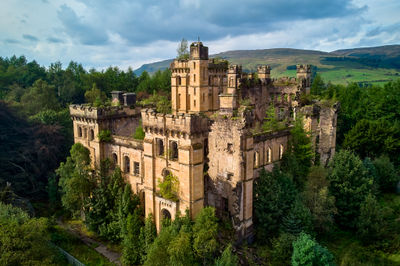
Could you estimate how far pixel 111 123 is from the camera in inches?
1484

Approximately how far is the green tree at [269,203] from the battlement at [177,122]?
306 inches

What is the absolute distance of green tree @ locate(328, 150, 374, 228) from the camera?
1383 inches

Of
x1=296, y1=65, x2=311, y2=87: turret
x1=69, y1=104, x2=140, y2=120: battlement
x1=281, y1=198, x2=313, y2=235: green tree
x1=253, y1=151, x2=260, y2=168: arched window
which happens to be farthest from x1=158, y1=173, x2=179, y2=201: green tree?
x1=296, y1=65, x2=311, y2=87: turret

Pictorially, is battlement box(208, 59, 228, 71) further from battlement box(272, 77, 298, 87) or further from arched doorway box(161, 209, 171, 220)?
arched doorway box(161, 209, 171, 220)

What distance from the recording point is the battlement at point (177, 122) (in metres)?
26.7

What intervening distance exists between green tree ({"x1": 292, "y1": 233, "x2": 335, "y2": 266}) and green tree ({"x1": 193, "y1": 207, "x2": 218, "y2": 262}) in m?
6.50

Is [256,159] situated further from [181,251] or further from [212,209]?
[181,251]

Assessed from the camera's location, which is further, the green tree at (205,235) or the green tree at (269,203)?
the green tree at (269,203)

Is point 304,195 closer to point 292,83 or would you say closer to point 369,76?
point 292,83

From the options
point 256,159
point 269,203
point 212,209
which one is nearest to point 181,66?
point 256,159

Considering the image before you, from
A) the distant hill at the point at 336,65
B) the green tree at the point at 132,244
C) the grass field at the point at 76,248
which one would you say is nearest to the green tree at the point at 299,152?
the green tree at the point at 132,244

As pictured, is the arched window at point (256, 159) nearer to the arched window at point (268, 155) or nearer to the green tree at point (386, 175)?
the arched window at point (268, 155)

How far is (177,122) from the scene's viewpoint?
27422mm

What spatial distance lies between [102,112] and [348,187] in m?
28.4
